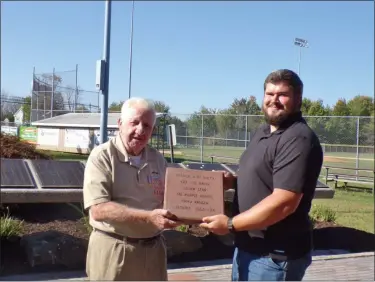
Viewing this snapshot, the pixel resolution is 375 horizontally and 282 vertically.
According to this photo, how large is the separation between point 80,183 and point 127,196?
138 inches

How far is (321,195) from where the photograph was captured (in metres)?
6.91

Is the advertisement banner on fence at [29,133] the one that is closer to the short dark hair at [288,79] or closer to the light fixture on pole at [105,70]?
the light fixture on pole at [105,70]

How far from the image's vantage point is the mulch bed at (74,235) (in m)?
5.19

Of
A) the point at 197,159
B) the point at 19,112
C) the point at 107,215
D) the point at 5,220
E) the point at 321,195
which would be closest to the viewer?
the point at 107,215

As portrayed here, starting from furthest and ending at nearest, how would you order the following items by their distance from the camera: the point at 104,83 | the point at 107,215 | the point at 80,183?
the point at 104,83, the point at 80,183, the point at 107,215

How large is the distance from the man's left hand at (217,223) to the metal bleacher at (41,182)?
9.24 ft

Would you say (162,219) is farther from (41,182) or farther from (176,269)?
(41,182)

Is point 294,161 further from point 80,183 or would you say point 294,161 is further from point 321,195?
point 321,195

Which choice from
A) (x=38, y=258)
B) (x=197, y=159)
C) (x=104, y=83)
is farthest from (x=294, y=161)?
(x=197, y=159)

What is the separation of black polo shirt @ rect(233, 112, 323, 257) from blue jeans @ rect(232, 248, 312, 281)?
45 millimetres

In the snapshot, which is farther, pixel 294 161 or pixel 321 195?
pixel 321 195

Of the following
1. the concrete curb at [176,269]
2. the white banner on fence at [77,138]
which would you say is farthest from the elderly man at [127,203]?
the white banner on fence at [77,138]

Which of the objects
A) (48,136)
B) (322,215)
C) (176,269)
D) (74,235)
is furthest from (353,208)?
(48,136)

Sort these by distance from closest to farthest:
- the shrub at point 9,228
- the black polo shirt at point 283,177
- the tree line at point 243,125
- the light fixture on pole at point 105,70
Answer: the black polo shirt at point 283,177
the shrub at point 9,228
the light fixture on pole at point 105,70
the tree line at point 243,125
